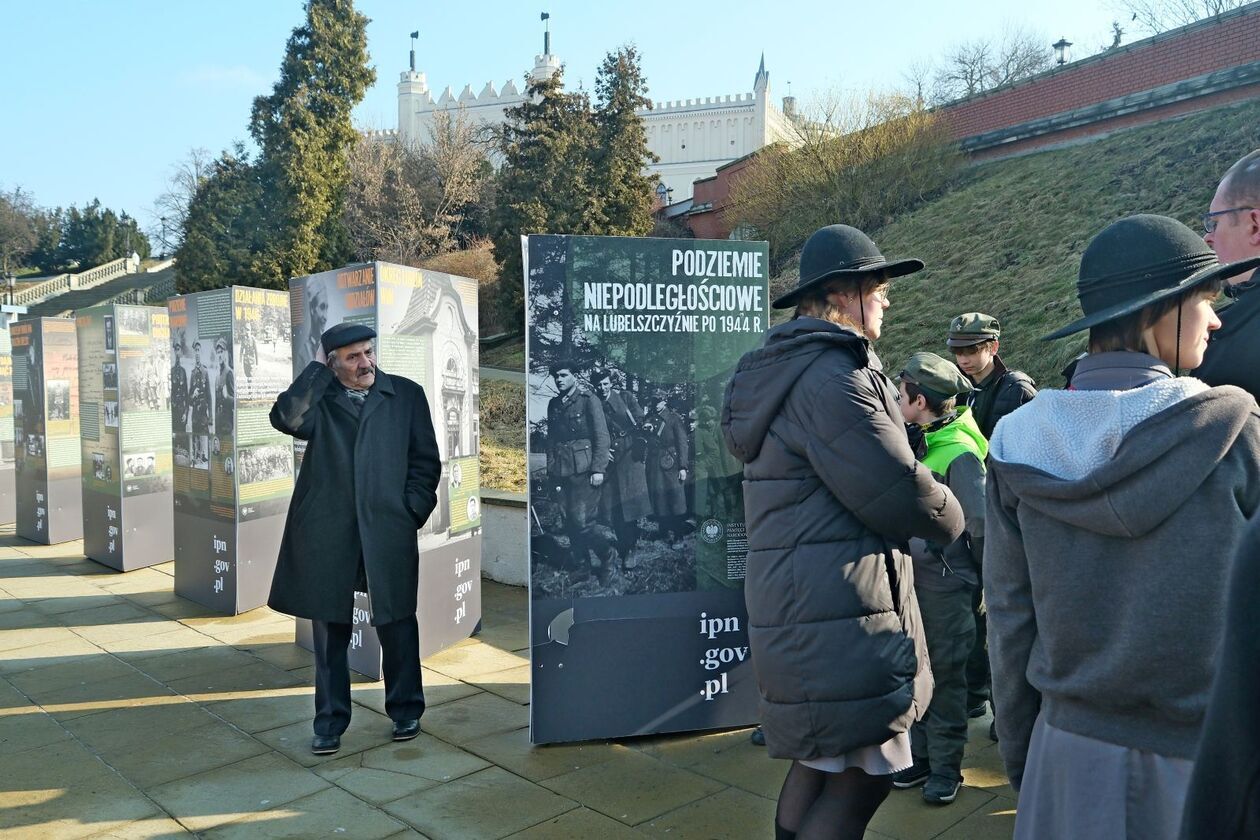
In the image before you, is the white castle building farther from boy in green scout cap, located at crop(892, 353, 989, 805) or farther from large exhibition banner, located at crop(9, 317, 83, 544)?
boy in green scout cap, located at crop(892, 353, 989, 805)

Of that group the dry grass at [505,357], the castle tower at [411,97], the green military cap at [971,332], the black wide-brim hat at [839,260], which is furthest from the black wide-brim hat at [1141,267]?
the castle tower at [411,97]

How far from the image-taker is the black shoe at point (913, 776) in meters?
4.06

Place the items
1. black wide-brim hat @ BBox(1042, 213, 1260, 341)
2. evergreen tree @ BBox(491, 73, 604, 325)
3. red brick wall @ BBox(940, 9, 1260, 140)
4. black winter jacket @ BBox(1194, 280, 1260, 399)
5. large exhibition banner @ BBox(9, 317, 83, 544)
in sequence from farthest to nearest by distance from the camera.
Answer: evergreen tree @ BBox(491, 73, 604, 325), red brick wall @ BBox(940, 9, 1260, 140), large exhibition banner @ BBox(9, 317, 83, 544), black winter jacket @ BBox(1194, 280, 1260, 399), black wide-brim hat @ BBox(1042, 213, 1260, 341)

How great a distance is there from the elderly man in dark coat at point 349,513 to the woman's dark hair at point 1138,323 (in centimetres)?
340

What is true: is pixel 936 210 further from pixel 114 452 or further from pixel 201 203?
pixel 201 203

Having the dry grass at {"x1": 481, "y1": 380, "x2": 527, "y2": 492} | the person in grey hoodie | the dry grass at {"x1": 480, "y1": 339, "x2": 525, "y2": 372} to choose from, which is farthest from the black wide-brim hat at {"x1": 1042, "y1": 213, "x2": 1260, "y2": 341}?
the dry grass at {"x1": 480, "y1": 339, "x2": 525, "y2": 372}

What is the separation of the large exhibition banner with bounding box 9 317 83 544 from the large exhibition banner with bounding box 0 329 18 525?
1788mm

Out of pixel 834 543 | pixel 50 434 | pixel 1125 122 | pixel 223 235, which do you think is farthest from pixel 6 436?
pixel 1125 122

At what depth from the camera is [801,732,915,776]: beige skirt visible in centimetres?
261

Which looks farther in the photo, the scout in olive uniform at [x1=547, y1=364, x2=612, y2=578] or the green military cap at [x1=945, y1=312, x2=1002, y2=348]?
the green military cap at [x1=945, y1=312, x2=1002, y2=348]

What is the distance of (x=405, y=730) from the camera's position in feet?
15.6

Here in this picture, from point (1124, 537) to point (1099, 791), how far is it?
0.47 meters

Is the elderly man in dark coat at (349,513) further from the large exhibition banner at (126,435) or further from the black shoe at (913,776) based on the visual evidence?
the large exhibition banner at (126,435)

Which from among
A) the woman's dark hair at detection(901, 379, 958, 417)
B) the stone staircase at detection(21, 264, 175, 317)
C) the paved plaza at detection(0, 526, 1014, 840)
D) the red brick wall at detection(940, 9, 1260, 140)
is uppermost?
the red brick wall at detection(940, 9, 1260, 140)
